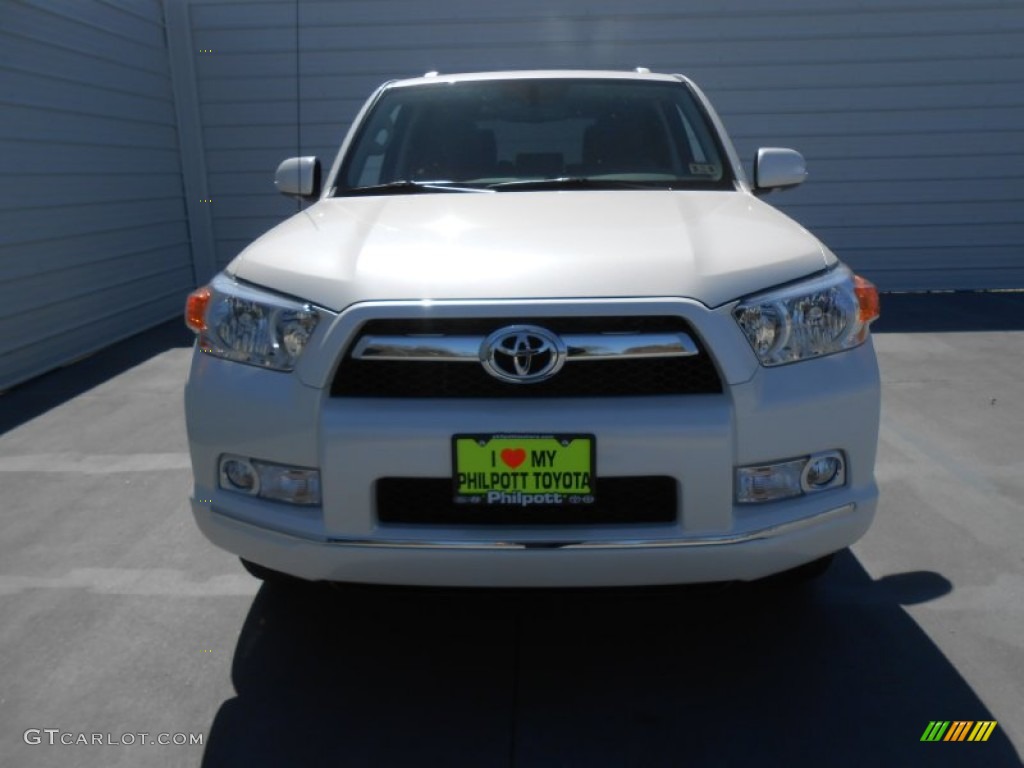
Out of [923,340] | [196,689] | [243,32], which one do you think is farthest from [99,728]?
[243,32]

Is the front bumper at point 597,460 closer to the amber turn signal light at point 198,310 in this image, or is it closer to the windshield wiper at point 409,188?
the amber turn signal light at point 198,310

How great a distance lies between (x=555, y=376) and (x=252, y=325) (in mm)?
807

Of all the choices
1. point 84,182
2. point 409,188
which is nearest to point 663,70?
point 84,182

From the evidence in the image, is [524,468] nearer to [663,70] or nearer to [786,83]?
[663,70]

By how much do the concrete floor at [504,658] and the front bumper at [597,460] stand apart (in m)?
0.17

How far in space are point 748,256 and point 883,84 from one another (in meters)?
7.23

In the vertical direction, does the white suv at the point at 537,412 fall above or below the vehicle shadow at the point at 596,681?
above

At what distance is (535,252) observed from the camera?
255cm

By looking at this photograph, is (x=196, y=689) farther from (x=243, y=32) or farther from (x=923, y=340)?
(x=243, y=32)

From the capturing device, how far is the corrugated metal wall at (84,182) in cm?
643

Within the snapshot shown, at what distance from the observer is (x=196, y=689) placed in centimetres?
269

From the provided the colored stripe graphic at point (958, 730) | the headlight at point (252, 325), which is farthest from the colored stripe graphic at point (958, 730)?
the headlight at point (252, 325)

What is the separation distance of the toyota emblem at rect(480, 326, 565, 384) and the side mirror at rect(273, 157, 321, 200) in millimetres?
1911

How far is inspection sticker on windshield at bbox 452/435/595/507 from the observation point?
2.29 metres
